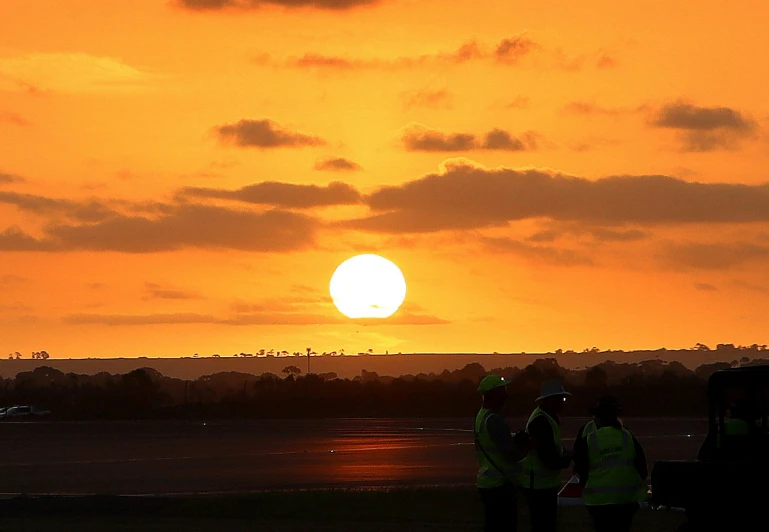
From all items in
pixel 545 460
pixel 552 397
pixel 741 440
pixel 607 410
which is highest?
pixel 552 397

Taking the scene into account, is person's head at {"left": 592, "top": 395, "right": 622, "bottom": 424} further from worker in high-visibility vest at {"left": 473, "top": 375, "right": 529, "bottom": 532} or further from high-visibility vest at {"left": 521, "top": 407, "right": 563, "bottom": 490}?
worker in high-visibility vest at {"left": 473, "top": 375, "right": 529, "bottom": 532}

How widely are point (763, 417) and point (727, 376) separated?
0.80m

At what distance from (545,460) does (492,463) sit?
535mm

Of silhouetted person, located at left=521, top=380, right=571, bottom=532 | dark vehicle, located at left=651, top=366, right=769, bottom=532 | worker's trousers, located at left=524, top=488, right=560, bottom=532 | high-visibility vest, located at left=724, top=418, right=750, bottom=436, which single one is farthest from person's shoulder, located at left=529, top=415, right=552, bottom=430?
high-visibility vest, located at left=724, top=418, right=750, bottom=436

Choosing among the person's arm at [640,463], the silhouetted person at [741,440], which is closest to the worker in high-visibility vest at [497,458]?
the person's arm at [640,463]

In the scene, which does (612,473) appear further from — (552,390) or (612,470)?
(552,390)

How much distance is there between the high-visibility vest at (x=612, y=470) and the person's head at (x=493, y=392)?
39.9 inches

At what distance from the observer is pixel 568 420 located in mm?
68250

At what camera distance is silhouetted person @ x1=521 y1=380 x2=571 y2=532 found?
13.8 metres

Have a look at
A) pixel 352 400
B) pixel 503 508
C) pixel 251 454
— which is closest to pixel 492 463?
pixel 503 508

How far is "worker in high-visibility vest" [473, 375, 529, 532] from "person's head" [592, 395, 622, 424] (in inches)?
31.2

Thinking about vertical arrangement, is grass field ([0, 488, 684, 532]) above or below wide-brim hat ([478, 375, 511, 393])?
below

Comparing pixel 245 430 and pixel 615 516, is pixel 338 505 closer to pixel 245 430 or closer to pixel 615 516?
pixel 615 516

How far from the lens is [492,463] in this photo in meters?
13.6
